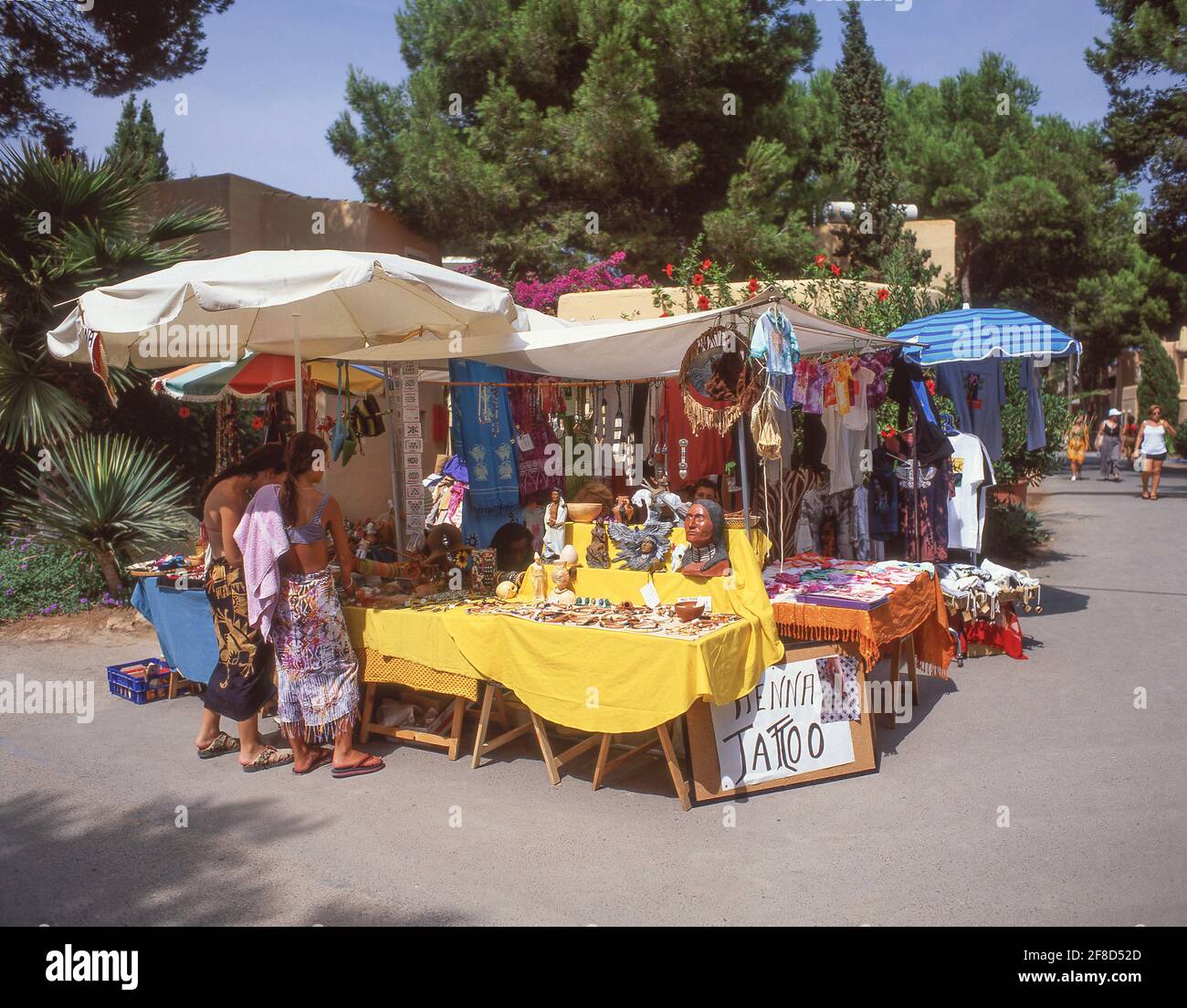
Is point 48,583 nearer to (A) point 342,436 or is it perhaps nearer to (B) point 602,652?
(A) point 342,436

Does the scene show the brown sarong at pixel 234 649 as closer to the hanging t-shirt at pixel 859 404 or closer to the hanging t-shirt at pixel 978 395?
the hanging t-shirt at pixel 859 404

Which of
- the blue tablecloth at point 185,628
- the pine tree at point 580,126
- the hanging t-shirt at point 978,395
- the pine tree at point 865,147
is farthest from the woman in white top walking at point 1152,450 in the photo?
the blue tablecloth at point 185,628

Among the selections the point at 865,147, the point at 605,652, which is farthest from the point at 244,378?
the point at 865,147

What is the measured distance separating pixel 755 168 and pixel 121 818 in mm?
13275

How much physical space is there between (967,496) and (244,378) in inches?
253

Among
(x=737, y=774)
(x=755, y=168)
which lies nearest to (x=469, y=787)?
(x=737, y=774)

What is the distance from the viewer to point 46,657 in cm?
800

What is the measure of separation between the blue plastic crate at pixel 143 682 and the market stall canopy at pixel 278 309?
2183 millimetres

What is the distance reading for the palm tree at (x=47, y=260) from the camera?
9297mm

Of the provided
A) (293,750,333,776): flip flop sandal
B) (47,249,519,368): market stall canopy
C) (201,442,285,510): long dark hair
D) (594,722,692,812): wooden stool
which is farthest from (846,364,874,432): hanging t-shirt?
(293,750,333,776): flip flop sandal

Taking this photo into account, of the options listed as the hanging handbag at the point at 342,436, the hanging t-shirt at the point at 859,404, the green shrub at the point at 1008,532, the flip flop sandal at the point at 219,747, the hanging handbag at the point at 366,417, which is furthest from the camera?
the green shrub at the point at 1008,532

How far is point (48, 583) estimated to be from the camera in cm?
941
